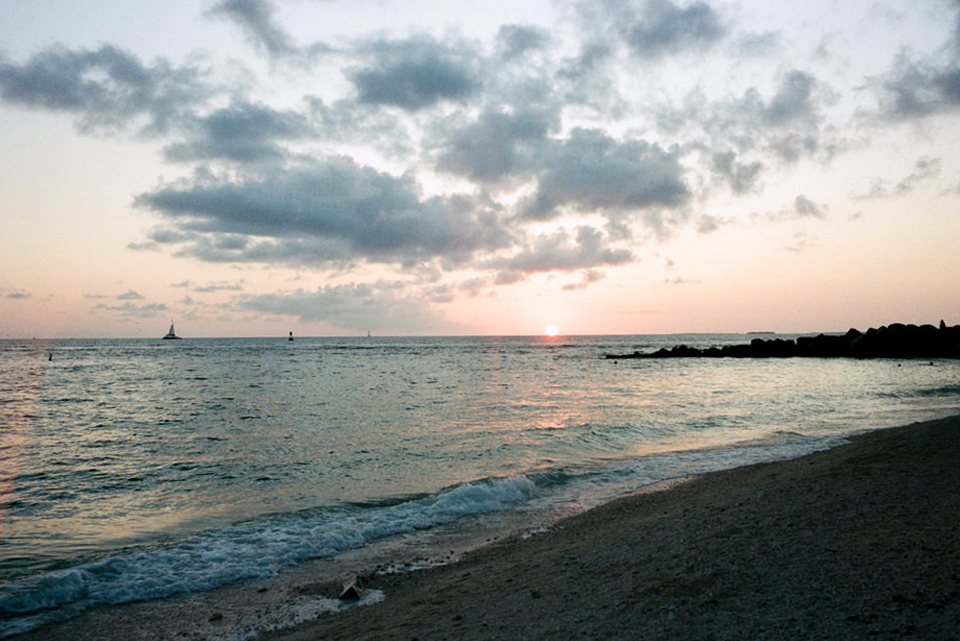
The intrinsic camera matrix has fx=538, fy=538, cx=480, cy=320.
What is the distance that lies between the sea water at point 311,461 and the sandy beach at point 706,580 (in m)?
1.61

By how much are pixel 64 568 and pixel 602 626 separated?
345 inches

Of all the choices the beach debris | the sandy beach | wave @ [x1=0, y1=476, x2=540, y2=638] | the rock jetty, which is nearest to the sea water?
wave @ [x1=0, y1=476, x2=540, y2=638]

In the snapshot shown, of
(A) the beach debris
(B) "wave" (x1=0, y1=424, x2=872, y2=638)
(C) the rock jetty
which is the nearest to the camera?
(A) the beach debris

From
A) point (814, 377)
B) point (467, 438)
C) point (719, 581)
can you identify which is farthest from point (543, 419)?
point (814, 377)

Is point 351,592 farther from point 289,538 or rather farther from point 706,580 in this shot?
point 706,580

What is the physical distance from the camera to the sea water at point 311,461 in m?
9.20

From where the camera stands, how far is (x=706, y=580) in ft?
19.2

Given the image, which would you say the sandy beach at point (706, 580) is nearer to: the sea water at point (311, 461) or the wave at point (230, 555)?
the wave at point (230, 555)

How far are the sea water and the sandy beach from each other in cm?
161

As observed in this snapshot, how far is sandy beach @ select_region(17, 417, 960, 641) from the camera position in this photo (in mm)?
4840

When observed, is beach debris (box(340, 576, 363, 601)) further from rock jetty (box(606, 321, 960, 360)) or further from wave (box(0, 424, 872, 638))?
rock jetty (box(606, 321, 960, 360))

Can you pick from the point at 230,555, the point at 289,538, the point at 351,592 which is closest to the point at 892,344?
the point at 289,538

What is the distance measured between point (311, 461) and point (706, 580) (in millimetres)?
13460

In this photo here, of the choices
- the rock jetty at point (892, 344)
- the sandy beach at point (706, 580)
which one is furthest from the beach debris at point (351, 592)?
the rock jetty at point (892, 344)
